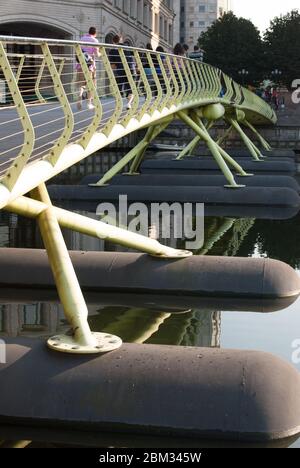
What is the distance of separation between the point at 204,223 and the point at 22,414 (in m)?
10.6

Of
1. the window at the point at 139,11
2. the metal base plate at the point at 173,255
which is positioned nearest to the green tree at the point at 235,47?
the window at the point at 139,11

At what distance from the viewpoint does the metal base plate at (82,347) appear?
6.18 meters

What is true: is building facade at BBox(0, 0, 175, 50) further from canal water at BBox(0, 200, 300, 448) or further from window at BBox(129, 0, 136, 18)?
canal water at BBox(0, 200, 300, 448)

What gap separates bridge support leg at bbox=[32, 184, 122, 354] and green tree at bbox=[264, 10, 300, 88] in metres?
57.1

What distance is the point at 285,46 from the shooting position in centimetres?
6266

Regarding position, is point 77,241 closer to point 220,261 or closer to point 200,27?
point 220,261

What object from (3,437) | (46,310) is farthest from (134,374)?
(46,310)

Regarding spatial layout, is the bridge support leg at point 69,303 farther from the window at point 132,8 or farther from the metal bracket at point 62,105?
the window at point 132,8

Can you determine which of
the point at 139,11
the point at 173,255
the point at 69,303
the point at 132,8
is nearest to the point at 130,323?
the point at 173,255

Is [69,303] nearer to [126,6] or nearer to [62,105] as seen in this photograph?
[62,105]

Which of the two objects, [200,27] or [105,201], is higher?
[200,27]

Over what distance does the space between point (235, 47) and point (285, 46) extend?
5.12 m

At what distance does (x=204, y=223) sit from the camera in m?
16.1

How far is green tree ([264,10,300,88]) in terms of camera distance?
62.0 m
